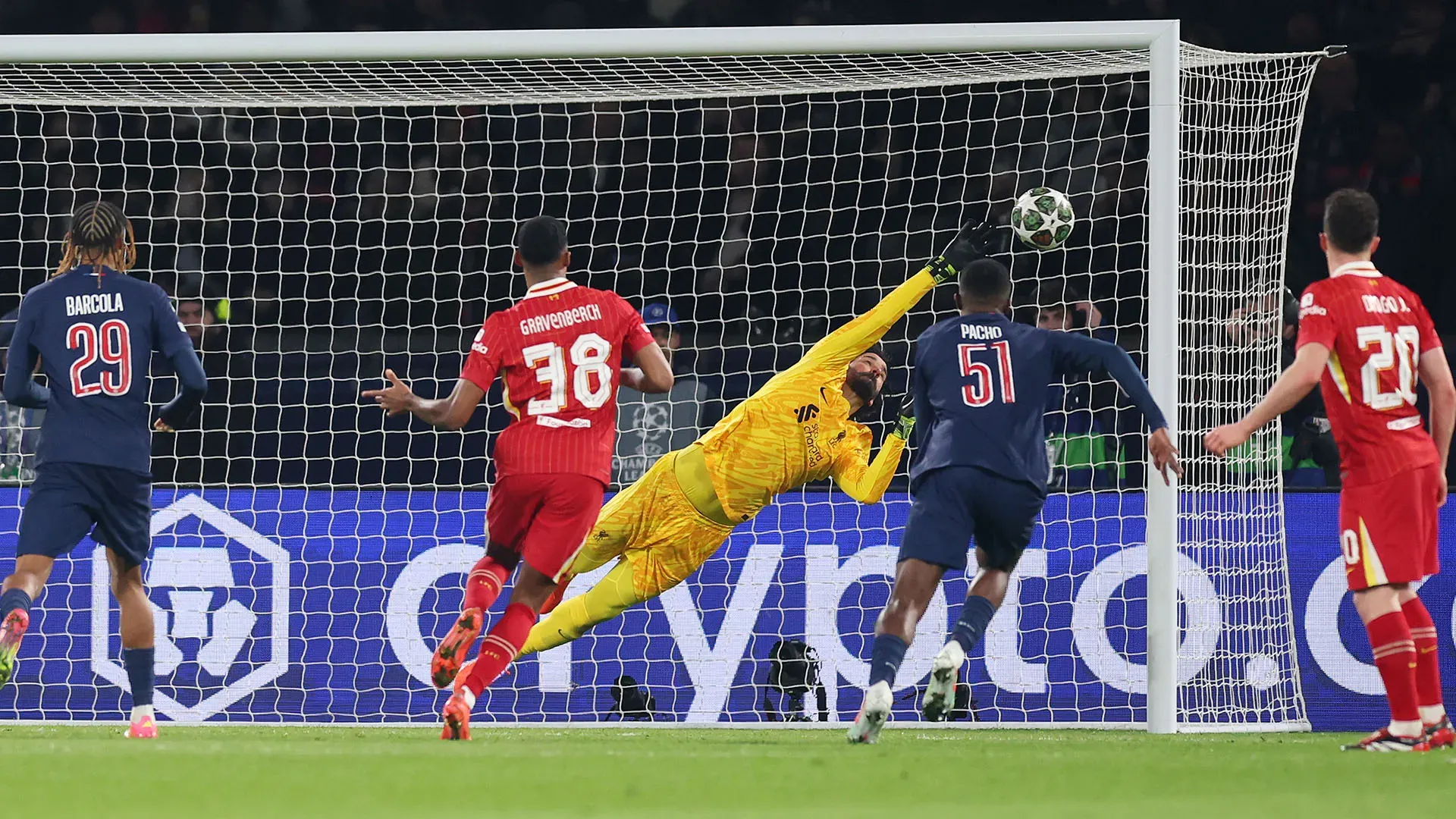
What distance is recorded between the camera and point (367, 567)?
814 cm

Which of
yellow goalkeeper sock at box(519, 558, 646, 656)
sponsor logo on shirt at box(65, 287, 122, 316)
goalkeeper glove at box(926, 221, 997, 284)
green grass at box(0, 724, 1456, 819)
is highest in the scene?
goalkeeper glove at box(926, 221, 997, 284)

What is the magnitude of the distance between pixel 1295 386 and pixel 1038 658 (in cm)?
268

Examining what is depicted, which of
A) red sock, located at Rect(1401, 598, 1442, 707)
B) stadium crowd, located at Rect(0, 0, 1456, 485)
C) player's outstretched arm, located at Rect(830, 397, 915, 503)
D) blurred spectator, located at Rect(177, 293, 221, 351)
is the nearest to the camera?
red sock, located at Rect(1401, 598, 1442, 707)

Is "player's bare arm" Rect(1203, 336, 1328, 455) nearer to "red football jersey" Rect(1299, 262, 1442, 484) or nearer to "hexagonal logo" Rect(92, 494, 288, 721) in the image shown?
"red football jersey" Rect(1299, 262, 1442, 484)

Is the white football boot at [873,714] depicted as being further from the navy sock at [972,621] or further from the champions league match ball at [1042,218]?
the champions league match ball at [1042,218]

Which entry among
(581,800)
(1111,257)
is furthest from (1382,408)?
Answer: (1111,257)

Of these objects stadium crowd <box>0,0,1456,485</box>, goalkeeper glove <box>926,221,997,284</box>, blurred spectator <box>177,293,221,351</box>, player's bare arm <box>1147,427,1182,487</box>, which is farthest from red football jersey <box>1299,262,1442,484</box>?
blurred spectator <box>177,293,221,351</box>

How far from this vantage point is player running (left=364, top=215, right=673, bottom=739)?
20.3ft

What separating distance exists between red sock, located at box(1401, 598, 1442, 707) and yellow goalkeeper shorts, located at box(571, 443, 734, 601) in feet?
8.19

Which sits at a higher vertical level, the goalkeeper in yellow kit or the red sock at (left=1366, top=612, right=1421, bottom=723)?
the goalkeeper in yellow kit

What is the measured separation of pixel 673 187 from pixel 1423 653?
5.98 m

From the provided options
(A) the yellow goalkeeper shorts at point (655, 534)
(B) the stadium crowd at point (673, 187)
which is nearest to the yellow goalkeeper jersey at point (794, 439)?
(A) the yellow goalkeeper shorts at point (655, 534)

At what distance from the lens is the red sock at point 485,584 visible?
242 inches

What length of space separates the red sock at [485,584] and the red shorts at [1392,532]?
2.71m
